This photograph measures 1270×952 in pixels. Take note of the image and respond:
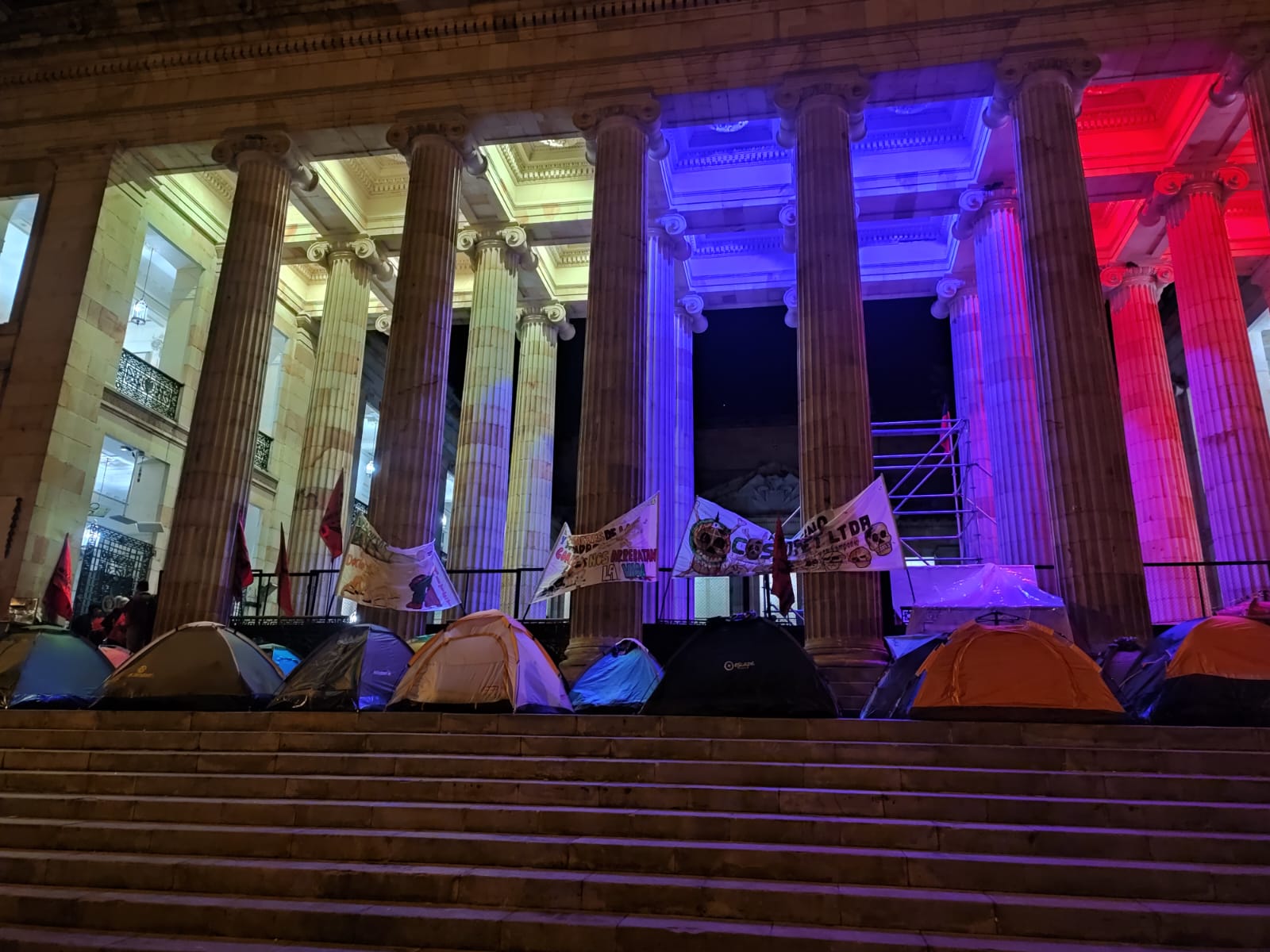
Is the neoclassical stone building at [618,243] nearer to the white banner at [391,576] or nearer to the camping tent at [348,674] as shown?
the white banner at [391,576]

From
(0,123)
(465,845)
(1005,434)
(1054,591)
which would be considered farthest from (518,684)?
(0,123)

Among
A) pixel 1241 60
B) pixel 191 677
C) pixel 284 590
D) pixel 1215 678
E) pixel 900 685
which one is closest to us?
pixel 1215 678

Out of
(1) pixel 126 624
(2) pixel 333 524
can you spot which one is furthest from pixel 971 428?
(1) pixel 126 624

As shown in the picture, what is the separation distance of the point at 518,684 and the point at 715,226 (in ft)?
52.2

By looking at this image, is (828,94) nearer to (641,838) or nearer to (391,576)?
(391,576)

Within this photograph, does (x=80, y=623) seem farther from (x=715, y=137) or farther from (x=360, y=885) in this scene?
(x=715, y=137)

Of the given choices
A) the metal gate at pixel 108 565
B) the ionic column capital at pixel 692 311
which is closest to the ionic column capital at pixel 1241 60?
the ionic column capital at pixel 692 311

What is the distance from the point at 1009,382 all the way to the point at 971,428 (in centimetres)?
365

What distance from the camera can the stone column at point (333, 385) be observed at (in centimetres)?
2186

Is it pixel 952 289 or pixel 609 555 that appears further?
pixel 952 289

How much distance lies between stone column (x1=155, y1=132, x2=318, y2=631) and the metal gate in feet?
18.1

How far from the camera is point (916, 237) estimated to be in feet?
84.5

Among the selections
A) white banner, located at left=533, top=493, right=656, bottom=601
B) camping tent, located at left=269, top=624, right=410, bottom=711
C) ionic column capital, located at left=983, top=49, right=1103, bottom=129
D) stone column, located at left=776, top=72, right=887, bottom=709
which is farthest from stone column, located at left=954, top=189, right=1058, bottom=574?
camping tent, located at left=269, top=624, right=410, bottom=711

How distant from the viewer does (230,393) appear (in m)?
17.6
